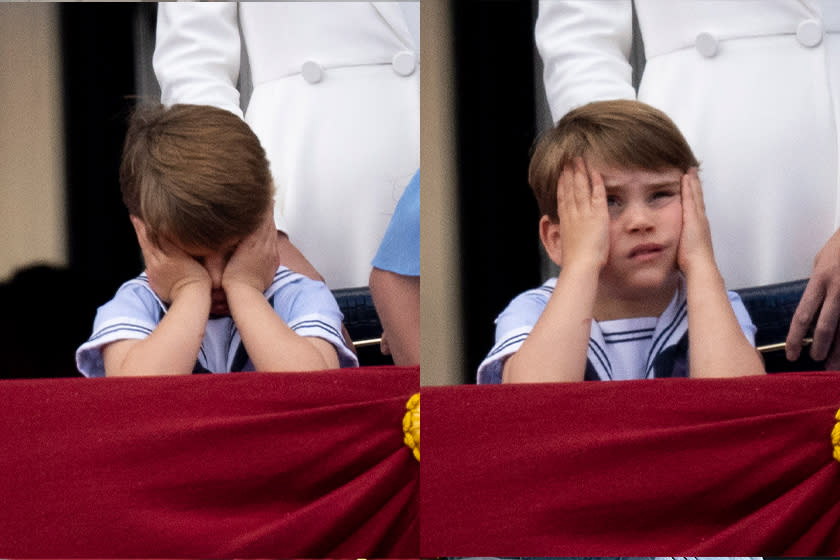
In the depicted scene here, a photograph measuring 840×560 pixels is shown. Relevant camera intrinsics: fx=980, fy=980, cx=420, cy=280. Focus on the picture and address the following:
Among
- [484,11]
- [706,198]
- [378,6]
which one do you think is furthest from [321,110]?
[706,198]

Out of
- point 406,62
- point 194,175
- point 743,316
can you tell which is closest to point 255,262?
point 194,175

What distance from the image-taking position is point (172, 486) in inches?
→ 62.4

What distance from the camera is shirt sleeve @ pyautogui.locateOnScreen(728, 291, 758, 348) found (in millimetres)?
1589

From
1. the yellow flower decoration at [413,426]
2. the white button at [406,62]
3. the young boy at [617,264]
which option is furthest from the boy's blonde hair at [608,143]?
the yellow flower decoration at [413,426]

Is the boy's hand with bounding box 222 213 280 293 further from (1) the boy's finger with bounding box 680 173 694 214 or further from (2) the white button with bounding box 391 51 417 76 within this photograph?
(1) the boy's finger with bounding box 680 173 694 214

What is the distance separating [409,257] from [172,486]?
0.54 metres

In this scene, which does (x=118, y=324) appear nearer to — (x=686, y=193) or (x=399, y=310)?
(x=399, y=310)

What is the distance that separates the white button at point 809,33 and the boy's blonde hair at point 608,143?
266 mm

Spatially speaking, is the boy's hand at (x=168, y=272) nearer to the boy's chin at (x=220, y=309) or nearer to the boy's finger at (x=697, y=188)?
the boy's chin at (x=220, y=309)

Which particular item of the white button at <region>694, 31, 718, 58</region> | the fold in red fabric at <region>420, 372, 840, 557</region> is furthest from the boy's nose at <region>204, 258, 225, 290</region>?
the white button at <region>694, 31, 718, 58</region>

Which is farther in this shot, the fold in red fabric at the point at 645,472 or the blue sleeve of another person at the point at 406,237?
the blue sleeve of another person at the point at 406,237

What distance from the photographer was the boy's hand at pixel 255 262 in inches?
66.1

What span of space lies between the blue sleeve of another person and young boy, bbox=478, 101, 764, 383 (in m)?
0.18

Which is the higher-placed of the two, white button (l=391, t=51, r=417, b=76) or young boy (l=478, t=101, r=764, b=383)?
white button (l=391, t=51, r=417, b=76)
